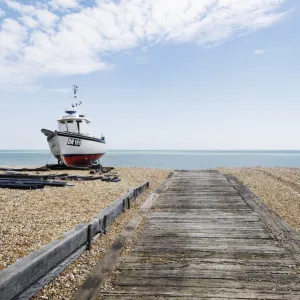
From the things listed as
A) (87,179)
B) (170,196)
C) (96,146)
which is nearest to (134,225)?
(170,196)

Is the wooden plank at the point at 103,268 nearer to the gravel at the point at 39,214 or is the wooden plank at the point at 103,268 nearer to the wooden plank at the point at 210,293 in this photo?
the wooden plank at the point at 210,293

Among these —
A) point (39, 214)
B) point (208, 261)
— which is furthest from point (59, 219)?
point (208, 261)

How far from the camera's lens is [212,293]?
3.74 meters

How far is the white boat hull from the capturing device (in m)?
27.8

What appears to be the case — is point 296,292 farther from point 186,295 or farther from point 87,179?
point 87,179

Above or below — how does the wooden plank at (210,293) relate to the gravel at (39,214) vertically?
below

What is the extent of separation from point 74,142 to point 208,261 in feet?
83.0

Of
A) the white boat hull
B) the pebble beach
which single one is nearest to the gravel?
the pebble beach

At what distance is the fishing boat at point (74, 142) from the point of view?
27953 millimetres

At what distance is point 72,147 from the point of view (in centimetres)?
2836

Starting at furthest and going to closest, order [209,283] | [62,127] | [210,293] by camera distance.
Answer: [62,127] → [209,283] → [210,293]

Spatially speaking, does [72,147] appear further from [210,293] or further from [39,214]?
[210,293]

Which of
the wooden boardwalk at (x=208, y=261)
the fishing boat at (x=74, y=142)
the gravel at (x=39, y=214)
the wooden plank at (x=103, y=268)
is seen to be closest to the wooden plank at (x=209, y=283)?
the wooden boardwalk at (x=208, y=261)

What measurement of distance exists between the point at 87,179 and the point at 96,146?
15.9 meters
